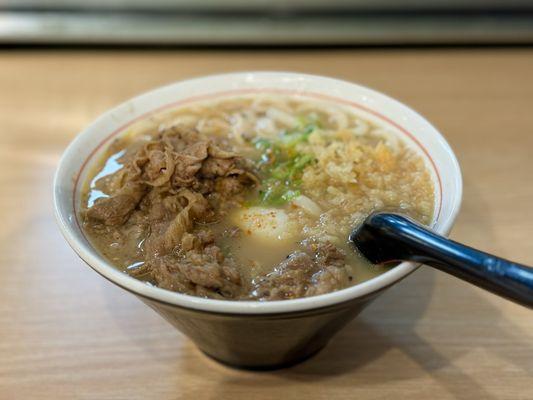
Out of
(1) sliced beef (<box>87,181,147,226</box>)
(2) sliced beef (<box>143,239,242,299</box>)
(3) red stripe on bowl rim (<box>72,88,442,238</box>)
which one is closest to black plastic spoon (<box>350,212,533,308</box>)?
(3) red stripe on bowl rim (<box>72,88,442,238</box>)

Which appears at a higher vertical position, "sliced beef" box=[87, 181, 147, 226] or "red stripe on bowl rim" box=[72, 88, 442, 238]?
"red stripe on bowl rim" box=[72, 88, 442, 238]

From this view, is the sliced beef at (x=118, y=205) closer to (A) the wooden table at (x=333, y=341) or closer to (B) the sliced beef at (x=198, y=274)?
(B) the sliced beef at (x=198, y=274)

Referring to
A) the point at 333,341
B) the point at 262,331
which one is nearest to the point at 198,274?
the point at 262,331

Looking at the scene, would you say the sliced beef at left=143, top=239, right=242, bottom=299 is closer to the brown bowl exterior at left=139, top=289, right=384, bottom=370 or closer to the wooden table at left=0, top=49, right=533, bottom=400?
the brown bowl exterior at left=139, top=289, right=384, bottom=370

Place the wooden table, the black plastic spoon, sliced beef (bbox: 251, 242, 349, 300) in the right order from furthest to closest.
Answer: the wooden table < sliced beef (bbox: 251, 242, 349, 300) < the black plastic spoon

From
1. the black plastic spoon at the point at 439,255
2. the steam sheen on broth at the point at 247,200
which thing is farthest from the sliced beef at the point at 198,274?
the black plastic spoon at the point at 439,255

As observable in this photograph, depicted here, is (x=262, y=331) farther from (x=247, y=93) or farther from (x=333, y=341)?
(x=247, y=93)

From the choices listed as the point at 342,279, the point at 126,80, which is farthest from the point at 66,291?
the point at 126,80
